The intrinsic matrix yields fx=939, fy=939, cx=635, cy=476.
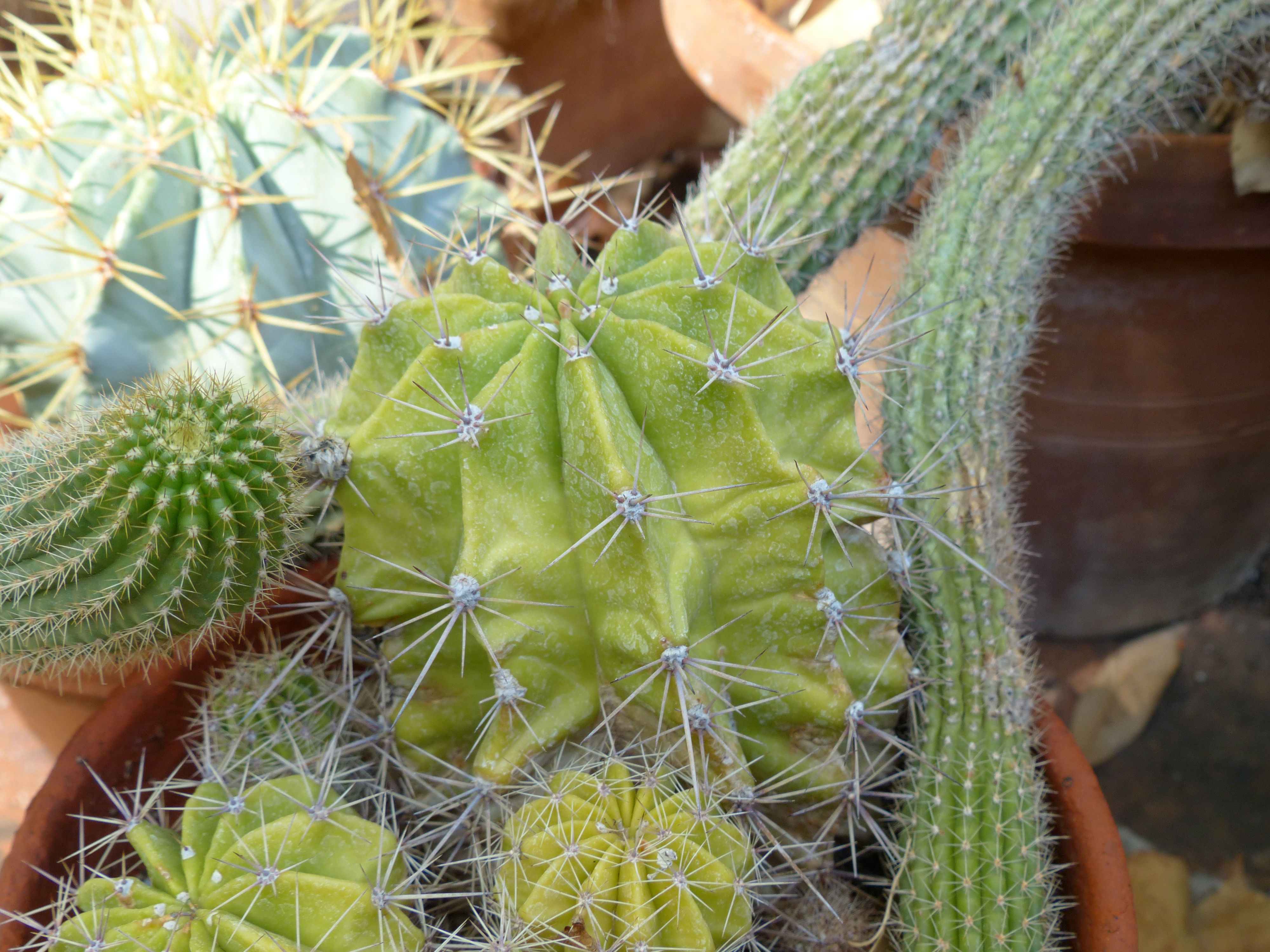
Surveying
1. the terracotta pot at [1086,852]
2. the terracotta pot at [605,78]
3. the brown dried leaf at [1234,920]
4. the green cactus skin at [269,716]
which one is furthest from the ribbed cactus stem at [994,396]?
the terracotta pot at [605,78]

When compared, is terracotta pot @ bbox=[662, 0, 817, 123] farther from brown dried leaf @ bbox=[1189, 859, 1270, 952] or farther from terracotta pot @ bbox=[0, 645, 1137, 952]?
brown dried leaf @ bbox=[1189, 859, 1270, 952]

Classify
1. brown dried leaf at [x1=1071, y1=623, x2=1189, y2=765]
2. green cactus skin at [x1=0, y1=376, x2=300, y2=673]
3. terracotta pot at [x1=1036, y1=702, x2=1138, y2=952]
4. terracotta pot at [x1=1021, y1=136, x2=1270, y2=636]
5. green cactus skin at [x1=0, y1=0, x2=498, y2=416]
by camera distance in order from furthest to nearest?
brown dried leaf at [x1=1071, y1=623, x2=1189, y2=765], terracotta pot at [x1=1021, y1=136, x2=1270, y2=636], green cactus skin at [x1=0, y1=0, x2=498, y2=416], terracotta pot at [x1=1036, y1=702, x2=1138, y2=952], green cactus skin at [x1=0, y1=376, x2=300, y2=673]

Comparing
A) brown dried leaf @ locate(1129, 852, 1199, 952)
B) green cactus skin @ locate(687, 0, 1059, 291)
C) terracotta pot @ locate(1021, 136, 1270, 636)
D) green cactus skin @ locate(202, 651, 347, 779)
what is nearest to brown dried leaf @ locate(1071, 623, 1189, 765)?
terracotta pot @ locate(1021, 136, 1270, 636)

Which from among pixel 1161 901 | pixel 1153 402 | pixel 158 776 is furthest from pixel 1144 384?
pixel 158 776

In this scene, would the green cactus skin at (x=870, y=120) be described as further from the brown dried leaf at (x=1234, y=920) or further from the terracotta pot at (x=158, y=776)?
the brown dried leaf at (x=1234, y=920)

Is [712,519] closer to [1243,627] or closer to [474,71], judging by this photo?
[474,71]

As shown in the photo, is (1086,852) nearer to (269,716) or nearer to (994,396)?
(994,396)
